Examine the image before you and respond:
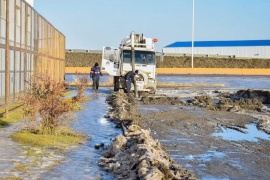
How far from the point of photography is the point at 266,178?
9.54m

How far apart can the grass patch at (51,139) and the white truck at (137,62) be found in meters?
17.1

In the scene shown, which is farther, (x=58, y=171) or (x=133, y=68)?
(x=133, y=68)

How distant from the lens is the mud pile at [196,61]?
93500 mm

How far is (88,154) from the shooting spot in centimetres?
1058

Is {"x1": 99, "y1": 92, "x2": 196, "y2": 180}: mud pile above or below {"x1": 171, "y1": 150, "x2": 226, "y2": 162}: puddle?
above

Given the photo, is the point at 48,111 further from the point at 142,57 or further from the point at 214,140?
the point at 142,57

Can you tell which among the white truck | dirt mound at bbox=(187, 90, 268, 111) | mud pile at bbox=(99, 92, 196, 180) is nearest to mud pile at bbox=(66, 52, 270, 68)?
the white truck

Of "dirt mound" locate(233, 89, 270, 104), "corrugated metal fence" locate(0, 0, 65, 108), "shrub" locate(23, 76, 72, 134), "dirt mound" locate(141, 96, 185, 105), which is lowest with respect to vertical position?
"dirt mound" locate(141, 96, 185, 105)

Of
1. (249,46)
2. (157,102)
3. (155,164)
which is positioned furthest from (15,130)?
(249,46)

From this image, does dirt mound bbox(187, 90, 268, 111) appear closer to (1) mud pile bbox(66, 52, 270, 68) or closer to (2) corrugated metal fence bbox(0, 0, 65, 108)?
(2) corrugated metal fence bbox(0, 0, 65, 108)

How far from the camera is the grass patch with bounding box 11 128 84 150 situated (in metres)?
11.1

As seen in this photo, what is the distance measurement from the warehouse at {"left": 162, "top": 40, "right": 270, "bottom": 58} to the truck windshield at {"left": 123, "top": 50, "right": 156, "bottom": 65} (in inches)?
3218

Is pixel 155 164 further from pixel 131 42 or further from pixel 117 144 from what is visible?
pixel 131 42

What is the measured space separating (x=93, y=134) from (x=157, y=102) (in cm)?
1292
